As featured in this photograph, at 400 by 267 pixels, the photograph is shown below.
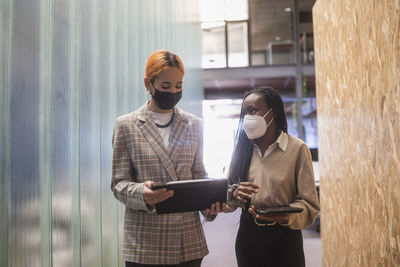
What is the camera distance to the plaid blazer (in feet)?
4.49

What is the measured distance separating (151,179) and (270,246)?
0.64 meters

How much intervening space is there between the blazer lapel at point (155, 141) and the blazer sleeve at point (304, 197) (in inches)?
23.0

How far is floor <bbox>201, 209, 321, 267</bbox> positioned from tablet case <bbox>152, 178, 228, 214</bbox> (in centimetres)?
196

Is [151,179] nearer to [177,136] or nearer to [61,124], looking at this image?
[177,136]

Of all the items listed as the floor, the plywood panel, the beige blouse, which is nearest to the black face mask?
the beige blouse

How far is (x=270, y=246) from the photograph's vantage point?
157 cm

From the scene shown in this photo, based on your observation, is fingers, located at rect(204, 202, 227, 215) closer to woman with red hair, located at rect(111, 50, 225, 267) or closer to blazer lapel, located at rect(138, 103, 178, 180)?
woman with red hair, located at rect(111, 50, 225, 267)

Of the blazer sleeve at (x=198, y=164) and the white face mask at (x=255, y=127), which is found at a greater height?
the white face mask at (x=255, y=127)

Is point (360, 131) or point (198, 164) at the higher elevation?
point (360, 131)

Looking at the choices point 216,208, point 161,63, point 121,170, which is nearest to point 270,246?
point 216,208

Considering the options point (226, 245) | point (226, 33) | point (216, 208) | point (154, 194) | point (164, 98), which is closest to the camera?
point (154, 194)

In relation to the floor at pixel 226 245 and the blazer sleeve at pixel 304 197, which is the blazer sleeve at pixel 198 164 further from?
the floor at pixel 226 245

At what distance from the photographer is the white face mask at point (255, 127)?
1698 millimetres

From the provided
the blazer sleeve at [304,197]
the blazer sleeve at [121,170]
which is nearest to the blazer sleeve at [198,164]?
the blazer sleeve at [121,170]
